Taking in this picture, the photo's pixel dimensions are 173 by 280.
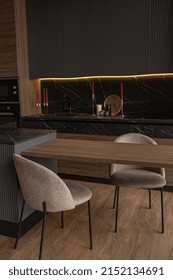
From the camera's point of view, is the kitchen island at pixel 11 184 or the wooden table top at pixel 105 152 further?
the kitchen island at pixel 11 184

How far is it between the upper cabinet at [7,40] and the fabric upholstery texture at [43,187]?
230 centimetres

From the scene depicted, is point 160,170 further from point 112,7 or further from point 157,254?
point 112,7

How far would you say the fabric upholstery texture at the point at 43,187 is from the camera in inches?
79.2

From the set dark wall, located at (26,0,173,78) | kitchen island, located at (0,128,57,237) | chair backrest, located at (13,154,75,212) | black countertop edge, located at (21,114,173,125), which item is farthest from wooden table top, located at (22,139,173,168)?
dark wall, located at (26,0,173,78)

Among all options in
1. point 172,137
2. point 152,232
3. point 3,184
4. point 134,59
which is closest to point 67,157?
point 3,184

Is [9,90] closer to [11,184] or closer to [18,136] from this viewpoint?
[18,136]

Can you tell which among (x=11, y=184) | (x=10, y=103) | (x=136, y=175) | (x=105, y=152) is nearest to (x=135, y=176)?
(x=136, y=175)

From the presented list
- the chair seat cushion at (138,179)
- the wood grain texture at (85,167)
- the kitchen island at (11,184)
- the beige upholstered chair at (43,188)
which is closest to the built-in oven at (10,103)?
the wood grain texture at (85,167)

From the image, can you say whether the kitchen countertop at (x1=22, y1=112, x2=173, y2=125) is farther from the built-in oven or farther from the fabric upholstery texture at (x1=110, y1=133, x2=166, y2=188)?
Result: the fabric upholstery texture at (x1=110, y1=133, x2=166, y2=188)

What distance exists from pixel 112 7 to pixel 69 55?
0.79 metres

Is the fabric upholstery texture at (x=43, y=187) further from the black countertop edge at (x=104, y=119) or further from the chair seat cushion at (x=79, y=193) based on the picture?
the black countertop edge at (x=104, y=119)

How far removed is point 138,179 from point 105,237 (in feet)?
1.79

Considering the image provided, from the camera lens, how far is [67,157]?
2.16 m

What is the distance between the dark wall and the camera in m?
3.63
